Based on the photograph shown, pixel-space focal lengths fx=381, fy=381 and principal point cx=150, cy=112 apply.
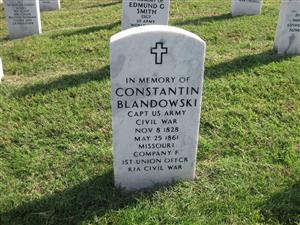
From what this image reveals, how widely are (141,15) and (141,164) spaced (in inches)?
142

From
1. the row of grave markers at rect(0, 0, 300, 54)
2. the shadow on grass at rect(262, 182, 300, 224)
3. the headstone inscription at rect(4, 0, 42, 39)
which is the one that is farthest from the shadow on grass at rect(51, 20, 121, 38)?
the shadow on grass at rect(262, 182, 300, 224)

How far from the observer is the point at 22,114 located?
4.73 m

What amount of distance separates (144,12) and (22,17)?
2.78 meters

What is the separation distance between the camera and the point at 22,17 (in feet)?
25.1

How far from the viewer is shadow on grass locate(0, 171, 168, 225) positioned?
3.22 metres

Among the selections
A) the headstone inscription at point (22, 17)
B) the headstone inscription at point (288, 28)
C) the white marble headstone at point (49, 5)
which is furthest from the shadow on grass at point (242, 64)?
the white marble headstone at point (49, 5)

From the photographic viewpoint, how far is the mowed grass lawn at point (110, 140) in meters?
3.31

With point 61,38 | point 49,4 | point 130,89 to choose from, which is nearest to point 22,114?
point 130,89

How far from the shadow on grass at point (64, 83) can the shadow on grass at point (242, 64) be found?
162 cm

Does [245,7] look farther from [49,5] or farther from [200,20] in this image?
[49,5]

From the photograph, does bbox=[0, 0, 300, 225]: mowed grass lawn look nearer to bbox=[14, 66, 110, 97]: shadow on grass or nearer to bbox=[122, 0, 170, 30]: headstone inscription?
bbox=[14, 66, 110, 97]: shadow on grass

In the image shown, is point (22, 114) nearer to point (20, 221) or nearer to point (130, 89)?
point (20, 221)

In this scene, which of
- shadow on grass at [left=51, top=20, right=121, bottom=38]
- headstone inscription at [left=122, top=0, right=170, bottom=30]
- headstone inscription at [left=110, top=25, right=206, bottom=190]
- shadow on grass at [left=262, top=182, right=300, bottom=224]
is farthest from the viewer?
shadow on grass at [left=51, top=20, right=121, bottom=38]

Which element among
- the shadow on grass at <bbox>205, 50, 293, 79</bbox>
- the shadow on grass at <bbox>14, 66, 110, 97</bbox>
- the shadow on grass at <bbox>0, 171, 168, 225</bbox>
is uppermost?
the shadow on grass at <bbox>205, 50, 293, 79</bbox>
